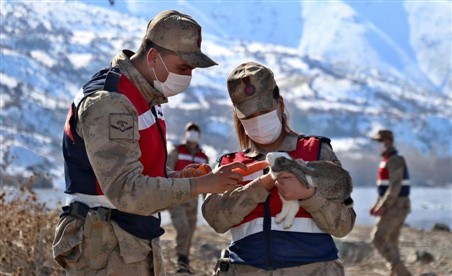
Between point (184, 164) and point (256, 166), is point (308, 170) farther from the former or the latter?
point (184, 164)

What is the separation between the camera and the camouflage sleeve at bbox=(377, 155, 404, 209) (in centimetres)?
1164

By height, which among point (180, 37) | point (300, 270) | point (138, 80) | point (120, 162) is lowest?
point (300, 270)

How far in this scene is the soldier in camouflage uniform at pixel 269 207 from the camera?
4199 millimetres

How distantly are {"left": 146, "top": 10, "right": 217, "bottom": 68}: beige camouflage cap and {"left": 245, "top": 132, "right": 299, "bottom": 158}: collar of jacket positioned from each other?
60 centimetres

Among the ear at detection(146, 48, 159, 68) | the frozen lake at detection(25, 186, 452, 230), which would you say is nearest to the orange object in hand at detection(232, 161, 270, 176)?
the ear at detection(146, 48, 159, 68)

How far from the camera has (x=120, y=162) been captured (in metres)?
3.71

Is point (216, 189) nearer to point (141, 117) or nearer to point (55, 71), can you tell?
point (141, 117)

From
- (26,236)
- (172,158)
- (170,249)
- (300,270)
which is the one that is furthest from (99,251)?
(170,249)

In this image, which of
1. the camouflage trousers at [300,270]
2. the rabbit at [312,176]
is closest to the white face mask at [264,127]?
the rabbit at [312,176]

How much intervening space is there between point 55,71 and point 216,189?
89895 millimetres

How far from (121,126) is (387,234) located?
8439 millimetres

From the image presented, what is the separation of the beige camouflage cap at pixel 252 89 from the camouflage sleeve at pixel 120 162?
69 cm

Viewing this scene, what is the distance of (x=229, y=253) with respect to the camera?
4387 mm

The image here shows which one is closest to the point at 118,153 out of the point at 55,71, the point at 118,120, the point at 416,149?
the point at 118,120
